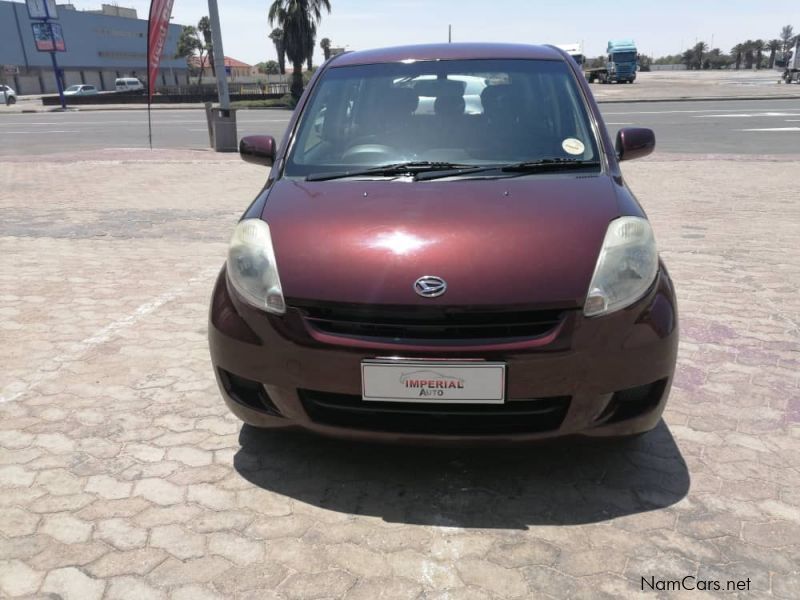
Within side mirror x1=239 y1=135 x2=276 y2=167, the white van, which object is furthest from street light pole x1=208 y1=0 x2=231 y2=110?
the white van

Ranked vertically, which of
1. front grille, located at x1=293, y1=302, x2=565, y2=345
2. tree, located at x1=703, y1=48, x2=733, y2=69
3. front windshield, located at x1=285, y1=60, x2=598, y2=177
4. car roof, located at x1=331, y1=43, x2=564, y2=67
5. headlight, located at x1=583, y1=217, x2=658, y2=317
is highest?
car roof, located at x1=331, y1=43, x2=564, y2=67

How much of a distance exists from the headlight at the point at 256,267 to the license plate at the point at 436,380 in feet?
1.41

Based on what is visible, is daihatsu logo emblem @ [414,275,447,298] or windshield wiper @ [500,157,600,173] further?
windshield wiper @ [500,157,600,173]

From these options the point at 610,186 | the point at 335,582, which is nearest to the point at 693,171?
the point at 610,186

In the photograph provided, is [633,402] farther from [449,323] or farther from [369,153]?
[369,153]

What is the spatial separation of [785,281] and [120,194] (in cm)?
870

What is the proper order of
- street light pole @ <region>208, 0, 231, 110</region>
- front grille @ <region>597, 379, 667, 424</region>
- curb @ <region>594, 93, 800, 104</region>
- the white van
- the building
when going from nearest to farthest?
front grille @ <region>597, 379, 667, 424</region>
street light pole @ <region>208, 0, 231, 110</region>
curb @ <region>594, 93, 800, 104</region>
the white van
the building

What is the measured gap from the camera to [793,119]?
18.5 m

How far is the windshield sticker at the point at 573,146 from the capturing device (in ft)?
10.1

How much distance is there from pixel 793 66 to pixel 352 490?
48.7m

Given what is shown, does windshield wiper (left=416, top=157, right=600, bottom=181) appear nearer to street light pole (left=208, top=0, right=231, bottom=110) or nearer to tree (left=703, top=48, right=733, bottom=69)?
street light pole (left=208, top=0, right=231, bottom=110)

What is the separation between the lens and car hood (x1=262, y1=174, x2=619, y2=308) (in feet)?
7.23

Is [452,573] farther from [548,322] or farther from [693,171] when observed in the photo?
[693,171]

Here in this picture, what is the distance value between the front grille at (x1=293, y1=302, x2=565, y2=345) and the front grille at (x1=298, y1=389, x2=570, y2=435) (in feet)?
0.77
